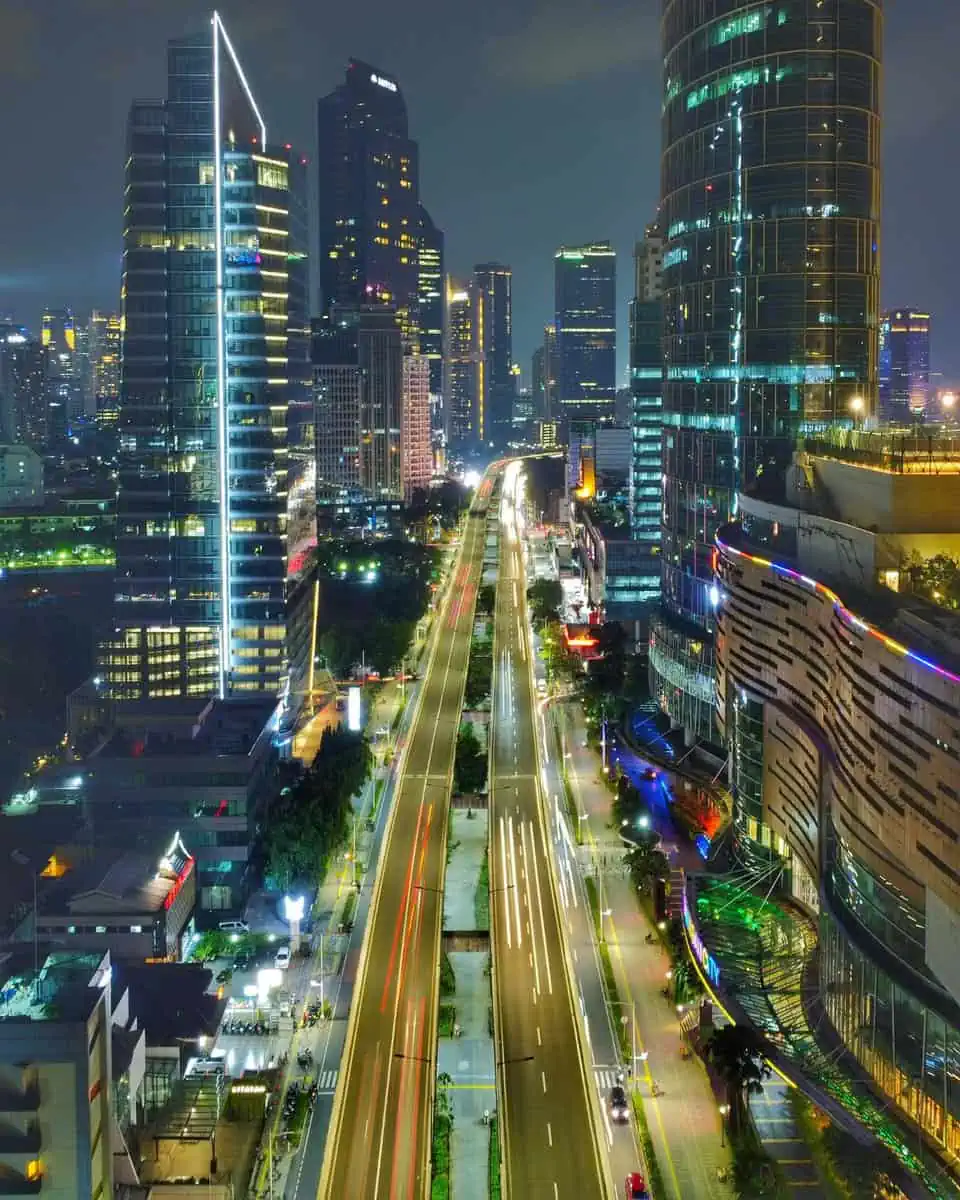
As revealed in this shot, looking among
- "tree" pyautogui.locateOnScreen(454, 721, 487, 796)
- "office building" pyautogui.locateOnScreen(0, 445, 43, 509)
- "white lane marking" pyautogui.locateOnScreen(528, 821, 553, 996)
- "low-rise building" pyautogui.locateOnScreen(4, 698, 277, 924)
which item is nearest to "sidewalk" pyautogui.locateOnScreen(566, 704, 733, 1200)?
"white lane marking" pyautogui.locateOnScreen(528, 821, 553, 996)

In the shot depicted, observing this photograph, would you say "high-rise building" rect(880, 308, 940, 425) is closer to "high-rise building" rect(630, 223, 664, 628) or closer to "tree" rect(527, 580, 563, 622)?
"high-rise building" rect(630, 223, 664, 628)

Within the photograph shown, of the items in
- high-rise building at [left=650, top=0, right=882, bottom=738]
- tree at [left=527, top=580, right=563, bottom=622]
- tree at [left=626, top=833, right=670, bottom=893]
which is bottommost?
tree at [left=626, top=833, right=670, bottom=893]

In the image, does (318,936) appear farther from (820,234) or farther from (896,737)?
(820,234)

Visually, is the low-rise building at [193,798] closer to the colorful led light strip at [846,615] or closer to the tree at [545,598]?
the colorful led light strip at [846,615]

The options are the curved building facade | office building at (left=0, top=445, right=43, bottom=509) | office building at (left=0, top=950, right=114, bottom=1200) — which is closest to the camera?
office building at (left=0, top=950, right=114, bottom=1200)

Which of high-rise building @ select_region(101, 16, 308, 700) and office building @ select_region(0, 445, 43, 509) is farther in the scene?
office building @ select_region(0, 445, 43, 509)

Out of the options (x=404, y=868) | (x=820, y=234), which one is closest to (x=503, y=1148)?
(x=404, y=868)

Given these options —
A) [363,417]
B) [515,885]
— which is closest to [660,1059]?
[515,885]
